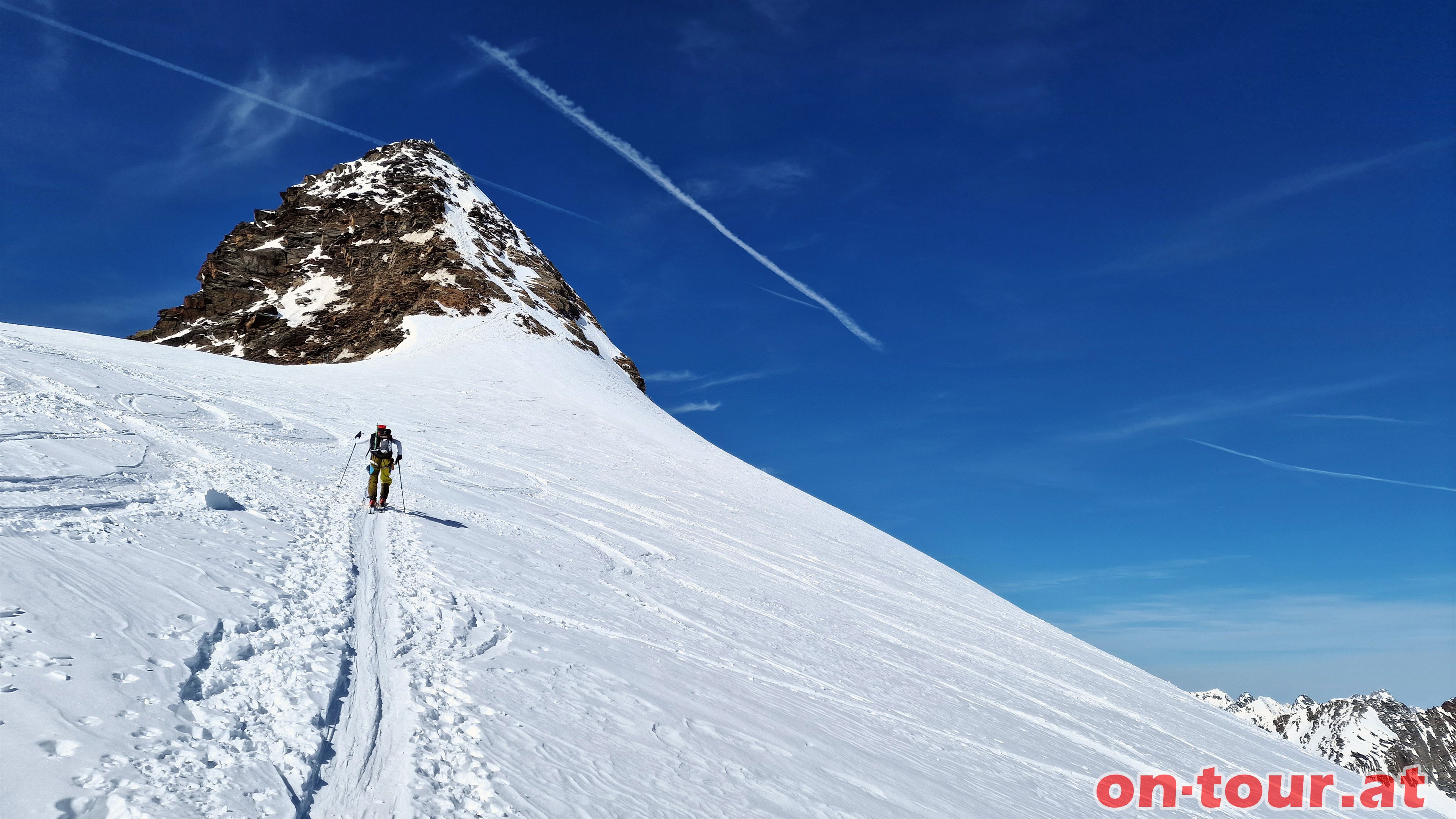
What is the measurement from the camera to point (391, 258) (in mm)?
64688

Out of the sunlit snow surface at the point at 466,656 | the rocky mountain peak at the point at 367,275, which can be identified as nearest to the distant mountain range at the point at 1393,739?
the rocky mountain peak at the point at 367,275

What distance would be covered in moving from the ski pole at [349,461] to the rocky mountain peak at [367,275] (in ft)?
101

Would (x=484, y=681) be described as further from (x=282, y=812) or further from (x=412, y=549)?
(x=412, y=549)

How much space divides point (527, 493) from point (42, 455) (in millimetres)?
9032

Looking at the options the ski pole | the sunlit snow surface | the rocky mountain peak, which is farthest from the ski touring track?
the rocky mountain peak

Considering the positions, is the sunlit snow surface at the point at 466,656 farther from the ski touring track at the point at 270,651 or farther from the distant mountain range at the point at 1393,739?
the distant mountain range at the point at 1393,739

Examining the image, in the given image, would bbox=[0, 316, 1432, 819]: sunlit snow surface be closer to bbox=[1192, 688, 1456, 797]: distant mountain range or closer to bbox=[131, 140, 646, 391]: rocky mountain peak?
bbox=[131, 140, 646, 391]: rocky mountain peak

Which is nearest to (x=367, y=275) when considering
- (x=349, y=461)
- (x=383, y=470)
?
(x=349, y=461)

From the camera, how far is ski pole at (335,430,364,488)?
14.8 m

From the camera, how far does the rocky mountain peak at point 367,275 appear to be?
55.3 meters

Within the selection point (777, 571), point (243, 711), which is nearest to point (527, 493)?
point (777, 571)

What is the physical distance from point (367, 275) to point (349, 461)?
54274 millimetres

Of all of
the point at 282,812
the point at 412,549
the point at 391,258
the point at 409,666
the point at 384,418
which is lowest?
the point at 282,812

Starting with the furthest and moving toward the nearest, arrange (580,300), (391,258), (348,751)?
(580,300), (391,258), (348,751)
